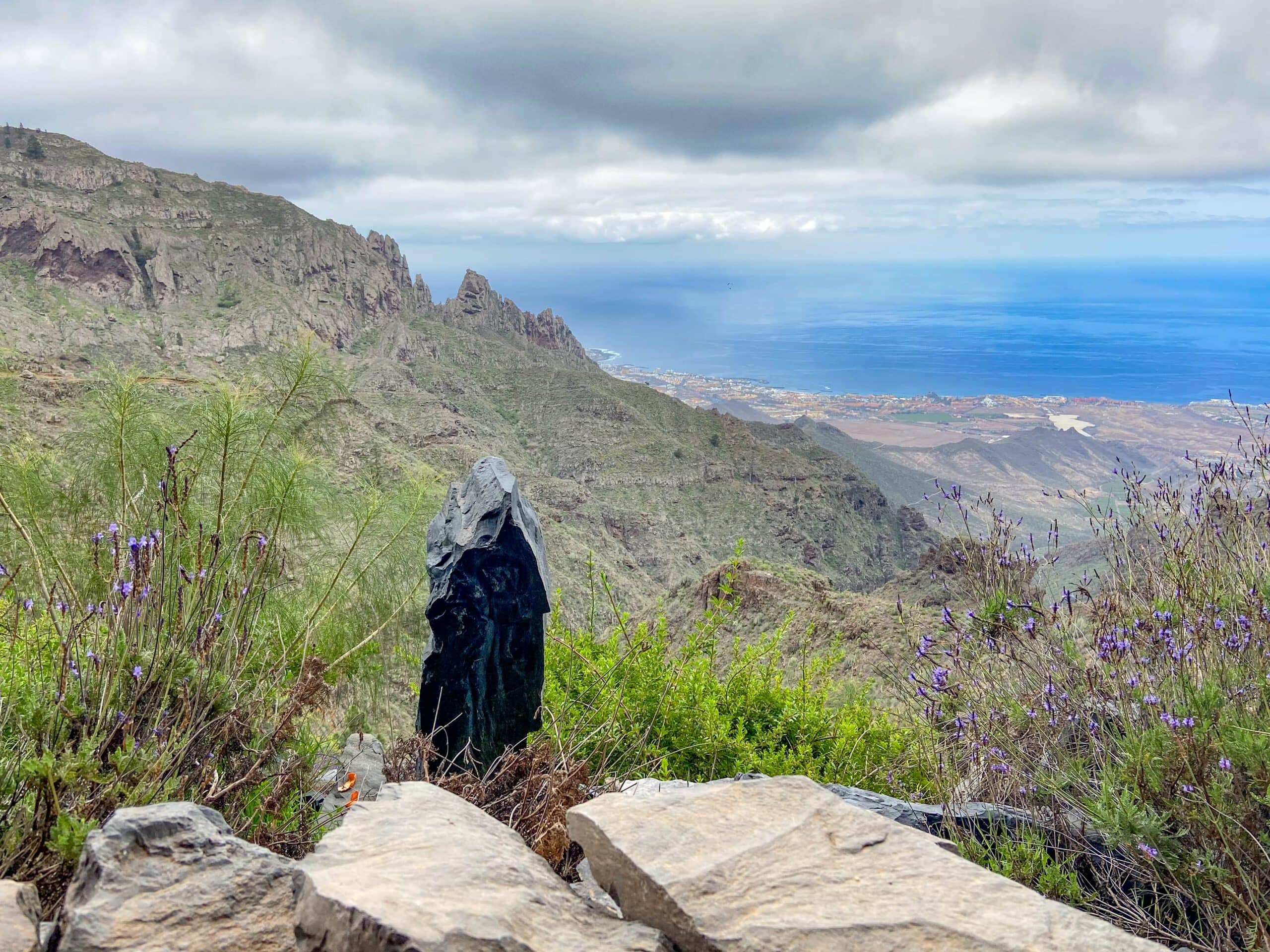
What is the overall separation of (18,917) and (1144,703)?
4118 millimetres

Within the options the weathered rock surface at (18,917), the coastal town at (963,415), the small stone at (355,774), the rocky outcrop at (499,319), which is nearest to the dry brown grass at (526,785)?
the small stone at (355,774)

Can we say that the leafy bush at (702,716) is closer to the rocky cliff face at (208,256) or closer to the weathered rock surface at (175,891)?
the weathered rock surface at (175,891)

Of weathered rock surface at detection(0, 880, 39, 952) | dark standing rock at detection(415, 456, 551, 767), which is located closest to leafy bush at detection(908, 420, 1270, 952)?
dark standing rock at detection(415, 456, 551, 767)

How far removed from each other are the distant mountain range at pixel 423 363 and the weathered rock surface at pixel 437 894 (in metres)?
22.6

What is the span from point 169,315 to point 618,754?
72216 millimetres

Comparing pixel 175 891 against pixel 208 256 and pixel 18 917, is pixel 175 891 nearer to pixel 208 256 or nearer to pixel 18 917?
pixel 18 917

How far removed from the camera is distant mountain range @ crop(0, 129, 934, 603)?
44.5 m

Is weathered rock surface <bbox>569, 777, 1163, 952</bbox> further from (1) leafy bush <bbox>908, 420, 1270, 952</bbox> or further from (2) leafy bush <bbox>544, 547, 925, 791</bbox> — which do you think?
(2) leafy bush <bbox>544, 547, 925, 791</bbox>

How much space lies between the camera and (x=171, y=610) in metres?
3.32

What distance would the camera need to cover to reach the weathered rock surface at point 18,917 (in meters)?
1.95

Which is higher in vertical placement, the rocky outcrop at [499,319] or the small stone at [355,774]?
the rocky outcrop at [499,319]

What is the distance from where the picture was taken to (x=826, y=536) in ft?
167

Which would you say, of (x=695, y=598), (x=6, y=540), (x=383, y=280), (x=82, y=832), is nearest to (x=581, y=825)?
(x=82, y=832)

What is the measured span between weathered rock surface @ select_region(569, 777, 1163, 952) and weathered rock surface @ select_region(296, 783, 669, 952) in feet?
0.49
